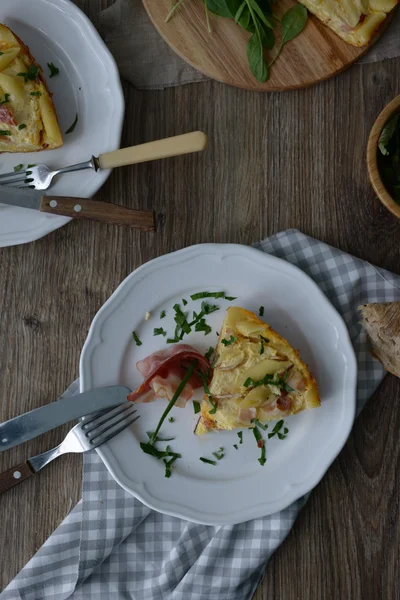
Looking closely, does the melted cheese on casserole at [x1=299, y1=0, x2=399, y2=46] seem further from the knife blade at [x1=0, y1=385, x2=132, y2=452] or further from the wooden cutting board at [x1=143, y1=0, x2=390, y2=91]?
the knife blade at [x1=0, y1=385, x2=132, y2=452]

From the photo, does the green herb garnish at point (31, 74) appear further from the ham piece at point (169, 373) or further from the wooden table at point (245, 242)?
the ham piece at point (169, 373)

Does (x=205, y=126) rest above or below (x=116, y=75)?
below

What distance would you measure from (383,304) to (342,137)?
0.74 meters

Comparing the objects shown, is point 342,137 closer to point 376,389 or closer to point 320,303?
point 320,303

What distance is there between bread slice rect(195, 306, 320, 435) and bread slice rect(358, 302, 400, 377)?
309mm

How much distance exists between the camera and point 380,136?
2.41 metres

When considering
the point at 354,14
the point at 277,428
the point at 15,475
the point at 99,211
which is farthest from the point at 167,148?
the point at 15,475

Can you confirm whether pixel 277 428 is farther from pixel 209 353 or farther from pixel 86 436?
pixel 86 436

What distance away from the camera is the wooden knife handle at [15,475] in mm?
2699

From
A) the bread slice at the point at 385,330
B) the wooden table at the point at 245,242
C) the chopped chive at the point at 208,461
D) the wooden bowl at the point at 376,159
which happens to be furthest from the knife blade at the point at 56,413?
the wooden bowl at the point at 376,159

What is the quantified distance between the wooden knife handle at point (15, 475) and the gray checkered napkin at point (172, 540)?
244 millimetres

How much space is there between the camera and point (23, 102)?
2561 mm

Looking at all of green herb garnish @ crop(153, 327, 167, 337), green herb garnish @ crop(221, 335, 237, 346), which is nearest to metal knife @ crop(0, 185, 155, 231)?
green herb garnish @ crop(153, 327, 167, 337)

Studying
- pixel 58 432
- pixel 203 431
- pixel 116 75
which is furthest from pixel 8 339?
pixel 116 75
